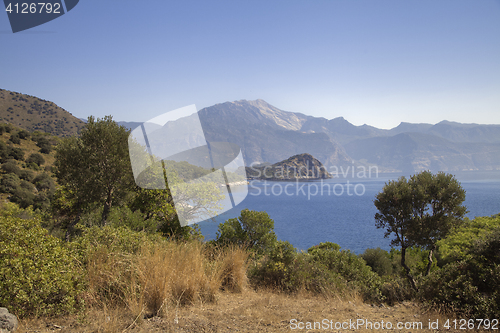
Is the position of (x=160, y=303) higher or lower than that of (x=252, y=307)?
higher

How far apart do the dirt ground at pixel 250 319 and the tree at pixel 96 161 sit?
6.90 m

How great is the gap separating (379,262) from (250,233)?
18776 millimetres

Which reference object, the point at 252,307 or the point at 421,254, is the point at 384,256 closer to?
the point at 421,254

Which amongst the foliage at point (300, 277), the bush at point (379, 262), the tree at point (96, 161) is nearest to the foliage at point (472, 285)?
the foliage at point (300, 277)

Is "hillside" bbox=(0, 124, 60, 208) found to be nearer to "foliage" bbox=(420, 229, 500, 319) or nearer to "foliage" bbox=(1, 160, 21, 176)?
"foliage" bbox=(1, 160, 21, 176)

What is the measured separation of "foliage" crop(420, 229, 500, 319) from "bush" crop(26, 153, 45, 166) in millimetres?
A: 54520

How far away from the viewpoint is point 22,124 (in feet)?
259

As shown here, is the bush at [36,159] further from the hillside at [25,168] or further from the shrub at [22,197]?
the shrub at [22,197]

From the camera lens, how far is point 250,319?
3834 millimetres

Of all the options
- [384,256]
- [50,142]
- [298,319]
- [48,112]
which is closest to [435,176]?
[384,256]

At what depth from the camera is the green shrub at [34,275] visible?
302cm

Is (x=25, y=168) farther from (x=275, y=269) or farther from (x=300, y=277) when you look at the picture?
(x=300, y=277)

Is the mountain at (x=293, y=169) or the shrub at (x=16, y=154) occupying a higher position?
the shrub at (x=16, y=154)

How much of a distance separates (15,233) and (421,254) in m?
28.4
